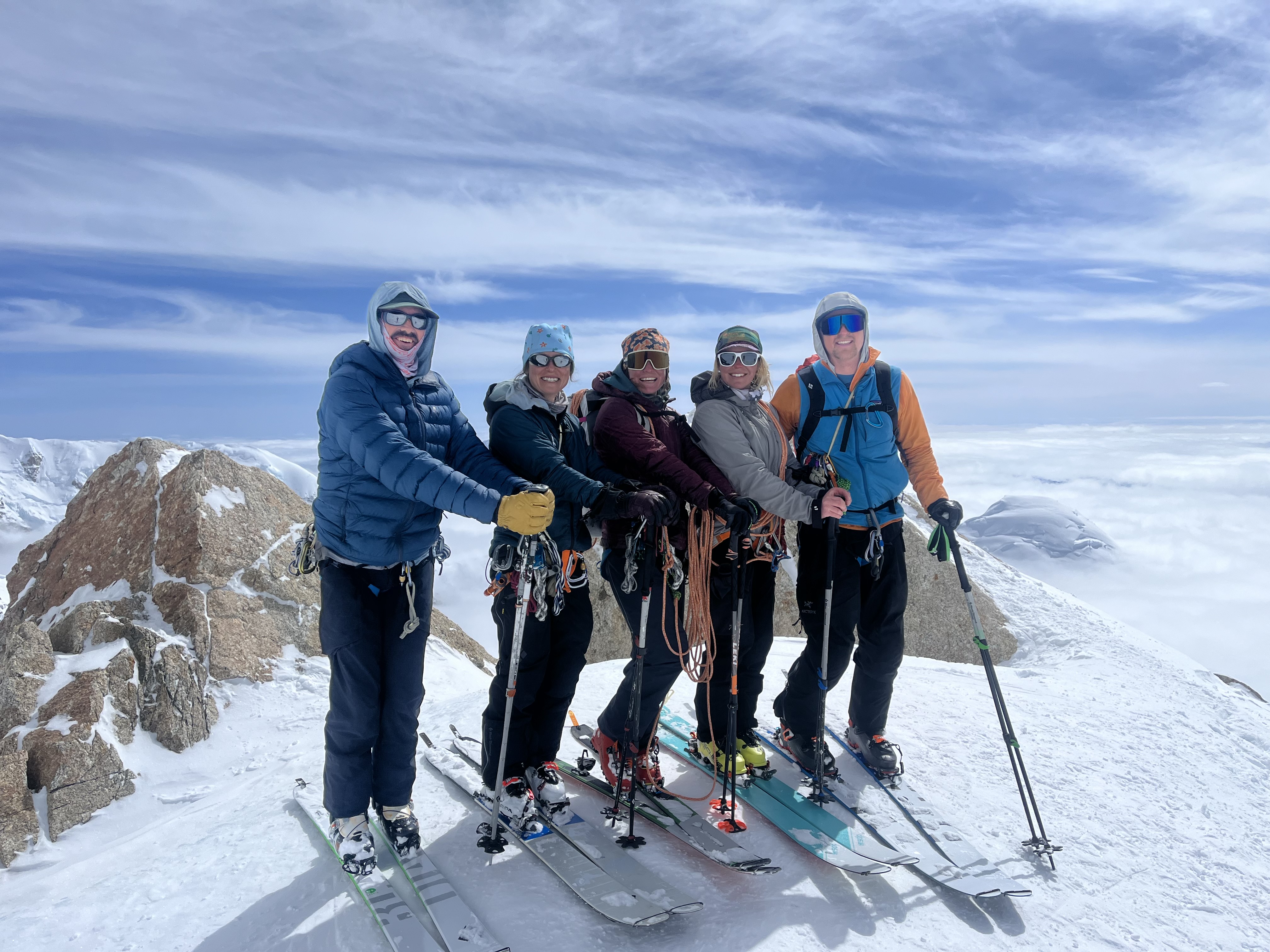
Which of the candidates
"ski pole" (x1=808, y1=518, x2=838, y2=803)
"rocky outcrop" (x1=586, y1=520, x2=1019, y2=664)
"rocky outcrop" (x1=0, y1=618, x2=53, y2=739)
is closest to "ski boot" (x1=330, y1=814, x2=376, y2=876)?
"ski pole" (x1=808, y1=518, x2=838, y2=803)

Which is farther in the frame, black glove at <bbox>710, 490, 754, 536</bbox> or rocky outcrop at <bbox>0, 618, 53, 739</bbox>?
rocky outcrop at <bbox>0, 618, 53, 739</bbox>

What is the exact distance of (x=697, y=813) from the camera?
419cm

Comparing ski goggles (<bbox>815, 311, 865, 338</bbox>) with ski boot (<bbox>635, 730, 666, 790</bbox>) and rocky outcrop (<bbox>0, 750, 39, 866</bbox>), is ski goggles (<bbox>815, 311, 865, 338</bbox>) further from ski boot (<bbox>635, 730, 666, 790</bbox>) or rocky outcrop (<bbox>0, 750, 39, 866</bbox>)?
rocky outcrop (<bbox>0, 750, 39, 866</bbox>)

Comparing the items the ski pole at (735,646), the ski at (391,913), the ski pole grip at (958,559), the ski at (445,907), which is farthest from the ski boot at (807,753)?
the ski at (391,913)

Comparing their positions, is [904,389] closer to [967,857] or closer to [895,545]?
[895,545]

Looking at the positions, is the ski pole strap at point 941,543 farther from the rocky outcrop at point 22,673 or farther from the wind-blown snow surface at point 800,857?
the rocky outcrop at point 22,673

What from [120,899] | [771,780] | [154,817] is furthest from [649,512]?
[154,817]

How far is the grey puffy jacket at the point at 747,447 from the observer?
436 centimetres

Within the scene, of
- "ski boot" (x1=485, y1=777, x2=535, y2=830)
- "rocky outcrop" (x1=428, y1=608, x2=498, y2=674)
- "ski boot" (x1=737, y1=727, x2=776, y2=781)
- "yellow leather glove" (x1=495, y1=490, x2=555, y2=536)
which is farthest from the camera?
"rocky outcrop" (x1=428, y1=608, x2=498, y2=674)

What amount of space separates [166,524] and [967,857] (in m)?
8.40

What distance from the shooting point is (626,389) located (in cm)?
429

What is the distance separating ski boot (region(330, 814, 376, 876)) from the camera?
11.6ft

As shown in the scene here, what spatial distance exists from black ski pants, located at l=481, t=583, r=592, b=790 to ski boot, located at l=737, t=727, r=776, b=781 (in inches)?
51.5

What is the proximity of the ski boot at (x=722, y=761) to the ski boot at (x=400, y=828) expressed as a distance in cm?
182
